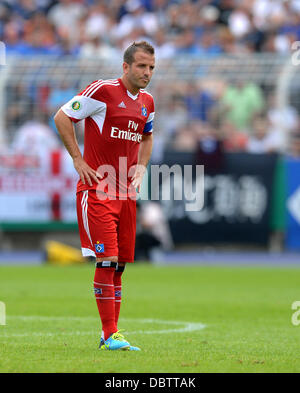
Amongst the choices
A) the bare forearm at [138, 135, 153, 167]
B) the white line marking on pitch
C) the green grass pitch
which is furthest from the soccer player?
the white line marking on pitch

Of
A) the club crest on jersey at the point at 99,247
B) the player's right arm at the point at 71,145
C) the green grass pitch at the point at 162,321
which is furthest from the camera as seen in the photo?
the player's right arm at the point at 71,145

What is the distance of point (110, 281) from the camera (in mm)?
6828

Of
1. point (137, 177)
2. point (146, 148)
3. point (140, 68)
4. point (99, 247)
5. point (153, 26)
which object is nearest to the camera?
point (99, 247)

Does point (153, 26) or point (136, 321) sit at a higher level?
point (153, 26)

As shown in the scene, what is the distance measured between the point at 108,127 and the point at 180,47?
15.1m

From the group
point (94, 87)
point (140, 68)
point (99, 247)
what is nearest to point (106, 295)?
point (99, 247)

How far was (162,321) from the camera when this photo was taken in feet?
29.9

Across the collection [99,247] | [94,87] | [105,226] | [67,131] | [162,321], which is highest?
[94,87]

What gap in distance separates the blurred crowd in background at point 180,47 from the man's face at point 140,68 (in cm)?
1243

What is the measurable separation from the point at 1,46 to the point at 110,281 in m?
15.1

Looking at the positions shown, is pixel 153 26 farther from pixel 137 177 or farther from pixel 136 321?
pixel 137 177

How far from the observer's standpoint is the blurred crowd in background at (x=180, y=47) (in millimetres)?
19516

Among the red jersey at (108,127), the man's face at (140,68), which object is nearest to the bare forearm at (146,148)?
the red jersey at (108,127)

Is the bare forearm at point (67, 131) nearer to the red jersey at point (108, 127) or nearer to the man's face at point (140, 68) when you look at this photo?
the red jersey at point (108, 127)
